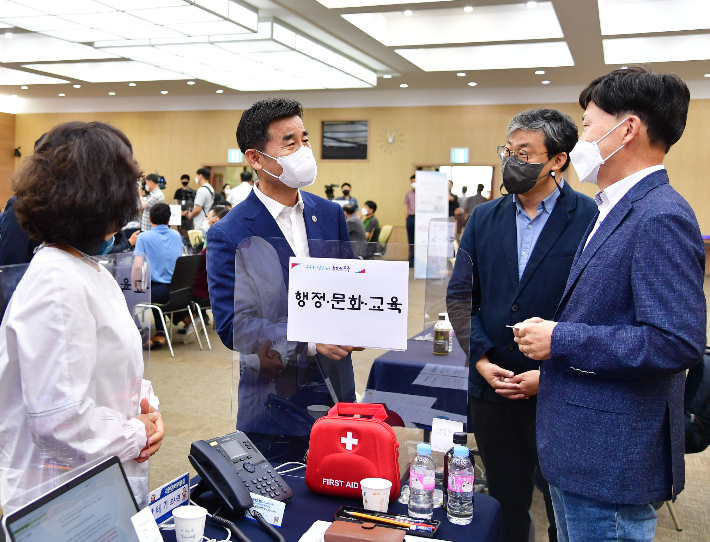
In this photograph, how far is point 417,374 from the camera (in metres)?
1.60

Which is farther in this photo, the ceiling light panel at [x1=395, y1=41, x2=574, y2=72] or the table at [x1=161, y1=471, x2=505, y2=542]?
the ceiling light panel at [x1=395, y1=41, x2=574, y2=72]

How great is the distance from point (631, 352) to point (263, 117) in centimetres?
136

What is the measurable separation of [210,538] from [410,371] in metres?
0.63

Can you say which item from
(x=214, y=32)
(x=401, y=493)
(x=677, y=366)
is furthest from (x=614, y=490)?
(x=214, y=32)

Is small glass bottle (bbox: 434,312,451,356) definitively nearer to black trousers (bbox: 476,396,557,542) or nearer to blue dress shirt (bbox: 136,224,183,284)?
black trousers (bbox: 476,396,557,542)

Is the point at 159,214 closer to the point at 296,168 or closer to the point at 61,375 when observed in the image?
the point at 296,168

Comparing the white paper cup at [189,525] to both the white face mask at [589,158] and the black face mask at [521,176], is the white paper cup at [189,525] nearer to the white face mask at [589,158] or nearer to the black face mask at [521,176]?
the white face mask at [589,158]

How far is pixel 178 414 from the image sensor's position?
437 centimetres

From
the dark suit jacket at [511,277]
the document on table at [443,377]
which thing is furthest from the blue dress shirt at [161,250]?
the document on table at [443,377]

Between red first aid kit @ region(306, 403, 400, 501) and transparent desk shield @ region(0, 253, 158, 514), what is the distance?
408 mm

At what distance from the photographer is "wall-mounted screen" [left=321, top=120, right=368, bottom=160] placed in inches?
581

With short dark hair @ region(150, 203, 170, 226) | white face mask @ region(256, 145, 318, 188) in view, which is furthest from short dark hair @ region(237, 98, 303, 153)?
short dark hair @ region(150, 203, 170, 226)

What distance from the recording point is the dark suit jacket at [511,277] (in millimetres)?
2053

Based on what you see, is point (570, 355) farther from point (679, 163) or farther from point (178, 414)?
point (679, 163)
